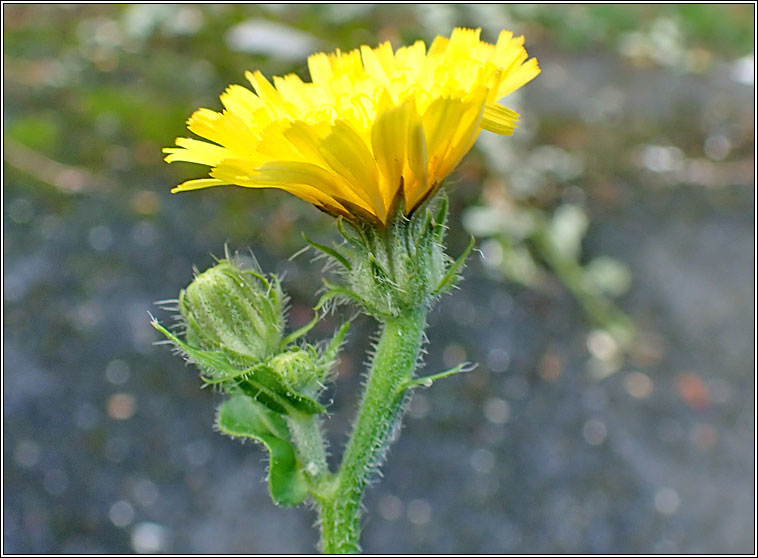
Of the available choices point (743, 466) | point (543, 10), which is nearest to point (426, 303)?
point (743, 466)

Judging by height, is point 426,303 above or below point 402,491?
above

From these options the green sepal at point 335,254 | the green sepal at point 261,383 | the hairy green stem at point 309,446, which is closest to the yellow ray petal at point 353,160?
the green sepal at point 335,254

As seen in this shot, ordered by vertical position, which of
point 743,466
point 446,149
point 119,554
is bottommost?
point 743,466

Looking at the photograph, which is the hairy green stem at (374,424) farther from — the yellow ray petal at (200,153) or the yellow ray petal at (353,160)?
the yellow ray petal at (200,153)

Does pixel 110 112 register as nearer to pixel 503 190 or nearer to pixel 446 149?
pixel 503 190

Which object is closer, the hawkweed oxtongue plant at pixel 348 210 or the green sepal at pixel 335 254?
the hawkweed oxtongue plant at pixel 348 210

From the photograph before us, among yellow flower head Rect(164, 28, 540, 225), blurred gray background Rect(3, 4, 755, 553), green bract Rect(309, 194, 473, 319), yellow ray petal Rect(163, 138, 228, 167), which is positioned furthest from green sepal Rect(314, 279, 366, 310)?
blurred gray background Rect(3, 4, 755, 553)
